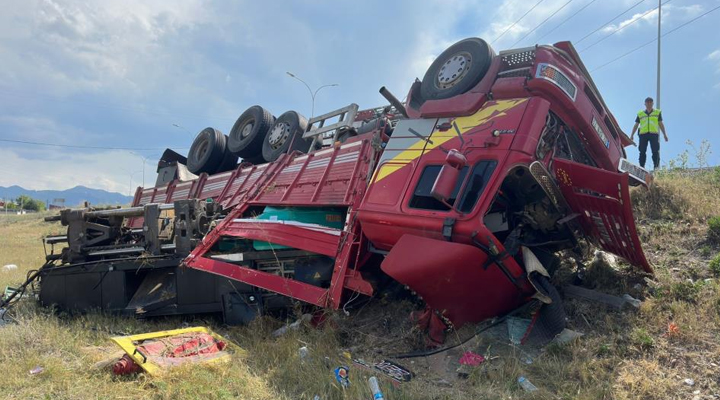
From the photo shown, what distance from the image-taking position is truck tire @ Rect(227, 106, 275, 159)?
319 inches

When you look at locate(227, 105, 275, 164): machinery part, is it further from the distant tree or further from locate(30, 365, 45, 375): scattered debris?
the distant tree

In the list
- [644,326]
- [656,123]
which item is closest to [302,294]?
[644,326]

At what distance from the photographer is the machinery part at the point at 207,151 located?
29.0 feet

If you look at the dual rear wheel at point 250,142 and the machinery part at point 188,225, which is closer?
the machinery part at point 188,225

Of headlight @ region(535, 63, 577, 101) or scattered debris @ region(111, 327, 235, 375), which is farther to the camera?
headlight @ region(535, 63, 577, 101)

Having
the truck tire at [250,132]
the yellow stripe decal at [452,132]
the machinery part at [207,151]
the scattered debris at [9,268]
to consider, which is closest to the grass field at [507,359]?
the yellow stripe decal at [452,132]

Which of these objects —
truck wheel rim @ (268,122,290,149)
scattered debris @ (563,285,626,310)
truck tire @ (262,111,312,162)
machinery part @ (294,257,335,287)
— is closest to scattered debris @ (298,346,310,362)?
machinery part @ (294,257,335,287)

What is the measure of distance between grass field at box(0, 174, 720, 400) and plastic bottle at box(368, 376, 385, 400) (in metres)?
0.07

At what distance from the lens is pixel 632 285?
4.70m

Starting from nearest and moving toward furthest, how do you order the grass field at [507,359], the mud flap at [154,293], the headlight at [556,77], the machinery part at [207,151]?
1. the grass field at [507,359]
2. the headlight at [556,77]
3. the mud flap at [154,293]
4. the machinery part at [207,151]

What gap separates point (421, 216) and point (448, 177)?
420 millimetres

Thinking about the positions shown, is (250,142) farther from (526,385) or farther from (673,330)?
(673,330)

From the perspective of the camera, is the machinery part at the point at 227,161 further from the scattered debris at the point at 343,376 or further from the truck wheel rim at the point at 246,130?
the scattered debris at the point at 343,376

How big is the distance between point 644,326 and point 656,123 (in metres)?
5.52
